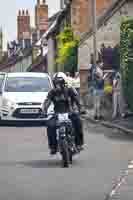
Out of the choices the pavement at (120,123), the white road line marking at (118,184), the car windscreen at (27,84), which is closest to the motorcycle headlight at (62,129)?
the white road line marking at (118,184)

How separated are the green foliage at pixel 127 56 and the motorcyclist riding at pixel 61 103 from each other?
10.7 meters

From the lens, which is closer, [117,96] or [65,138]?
[65,138]

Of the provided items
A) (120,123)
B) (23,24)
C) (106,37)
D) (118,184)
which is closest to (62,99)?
(118,184)

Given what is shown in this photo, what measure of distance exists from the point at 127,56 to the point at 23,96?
381 cm

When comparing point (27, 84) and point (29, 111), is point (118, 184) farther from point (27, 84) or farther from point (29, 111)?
point (27, 84)

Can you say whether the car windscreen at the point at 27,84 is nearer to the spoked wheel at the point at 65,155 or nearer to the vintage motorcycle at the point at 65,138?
the vintage motorcycle at the point at 65,138

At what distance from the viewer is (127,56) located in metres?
29.4

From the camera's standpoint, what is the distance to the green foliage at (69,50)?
55.5 metres

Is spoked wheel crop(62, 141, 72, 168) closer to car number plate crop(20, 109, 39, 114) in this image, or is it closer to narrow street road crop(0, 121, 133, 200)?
narrow street road crop(0, 121, 133, 200)

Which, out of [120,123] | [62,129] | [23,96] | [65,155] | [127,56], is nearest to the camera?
[65,155]

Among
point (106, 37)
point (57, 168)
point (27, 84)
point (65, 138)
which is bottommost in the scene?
point (57, 168)

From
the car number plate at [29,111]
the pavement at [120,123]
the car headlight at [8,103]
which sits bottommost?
the pavement at [120,123]

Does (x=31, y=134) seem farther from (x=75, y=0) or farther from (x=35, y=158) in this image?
(x=75, y=0)

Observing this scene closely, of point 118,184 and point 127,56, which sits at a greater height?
point 127,56
